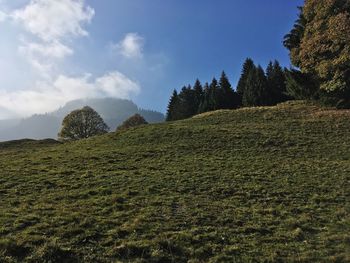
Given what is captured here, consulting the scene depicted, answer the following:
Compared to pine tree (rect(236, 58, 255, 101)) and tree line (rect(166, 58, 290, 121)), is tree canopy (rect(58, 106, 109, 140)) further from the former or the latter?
pine tree (rect(236, 58, 255, 101))

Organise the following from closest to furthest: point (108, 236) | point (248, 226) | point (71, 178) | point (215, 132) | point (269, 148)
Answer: point (108, 236) → point (248, 226) → point (71, 178) → point (269, 148) → point (215, 132)

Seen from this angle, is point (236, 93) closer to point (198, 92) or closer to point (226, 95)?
point (226, 95)

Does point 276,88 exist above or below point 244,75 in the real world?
below

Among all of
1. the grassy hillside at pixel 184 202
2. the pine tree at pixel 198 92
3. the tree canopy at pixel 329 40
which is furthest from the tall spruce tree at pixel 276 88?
the tree canopy at pixel 329 40

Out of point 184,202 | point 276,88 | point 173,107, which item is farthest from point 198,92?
point 184,202

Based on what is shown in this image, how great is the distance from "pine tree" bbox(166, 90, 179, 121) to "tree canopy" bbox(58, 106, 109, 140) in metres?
20.5

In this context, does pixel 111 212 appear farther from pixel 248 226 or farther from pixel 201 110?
pixel 201 110

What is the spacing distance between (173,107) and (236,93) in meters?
18.5

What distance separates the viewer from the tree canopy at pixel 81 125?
84.7 meters

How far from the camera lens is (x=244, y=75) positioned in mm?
98625

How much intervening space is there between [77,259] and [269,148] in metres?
24.4

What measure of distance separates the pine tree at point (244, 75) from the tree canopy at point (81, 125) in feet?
116

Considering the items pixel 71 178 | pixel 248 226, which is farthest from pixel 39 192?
pixel 248 226

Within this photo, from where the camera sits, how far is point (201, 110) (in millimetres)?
93375
